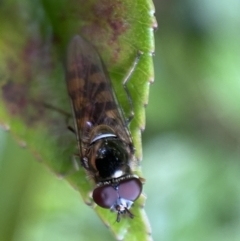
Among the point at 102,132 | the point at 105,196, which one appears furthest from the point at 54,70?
the point at 102,132

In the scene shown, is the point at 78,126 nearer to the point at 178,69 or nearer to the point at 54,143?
the point at 54,143

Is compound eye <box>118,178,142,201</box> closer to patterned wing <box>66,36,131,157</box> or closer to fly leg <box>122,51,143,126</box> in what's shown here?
patterned wing <box>66,36,131,157</box>

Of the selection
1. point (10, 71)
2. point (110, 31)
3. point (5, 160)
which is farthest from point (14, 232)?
point (110, 31)

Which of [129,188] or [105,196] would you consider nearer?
[105,196]

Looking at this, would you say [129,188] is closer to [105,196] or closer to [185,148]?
[105,196]

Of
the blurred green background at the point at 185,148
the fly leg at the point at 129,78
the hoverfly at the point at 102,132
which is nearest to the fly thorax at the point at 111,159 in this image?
the hoverfly at the point at 102,132

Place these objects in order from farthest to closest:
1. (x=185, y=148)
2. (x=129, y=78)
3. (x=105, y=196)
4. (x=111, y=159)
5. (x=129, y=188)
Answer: (x=185, y=148) < (x=111, y=159) < (x=129, y=188) < (x=105, y=196) < (x=129, y=78)

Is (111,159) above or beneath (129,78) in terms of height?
beneath
